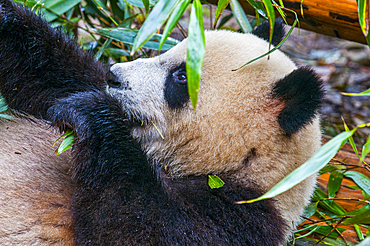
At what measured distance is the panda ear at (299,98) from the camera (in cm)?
195

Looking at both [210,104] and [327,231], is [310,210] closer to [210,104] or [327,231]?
[327,231]

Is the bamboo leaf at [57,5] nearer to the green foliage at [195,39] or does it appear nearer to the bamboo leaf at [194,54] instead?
the green foliage at [195,39]

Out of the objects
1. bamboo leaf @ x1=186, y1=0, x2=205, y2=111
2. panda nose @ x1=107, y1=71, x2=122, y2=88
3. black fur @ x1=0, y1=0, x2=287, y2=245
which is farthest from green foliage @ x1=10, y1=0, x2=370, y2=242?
panda nose @ x1=107, y1=71, x2=122, y2=88

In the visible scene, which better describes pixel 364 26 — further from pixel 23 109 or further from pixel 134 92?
pixel 23 109

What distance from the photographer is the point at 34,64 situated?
2.54 m

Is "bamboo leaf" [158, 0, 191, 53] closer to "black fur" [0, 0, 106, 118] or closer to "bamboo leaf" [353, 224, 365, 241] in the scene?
"black fur" [0, 0, 106, 118]

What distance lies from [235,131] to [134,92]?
74 centimetres

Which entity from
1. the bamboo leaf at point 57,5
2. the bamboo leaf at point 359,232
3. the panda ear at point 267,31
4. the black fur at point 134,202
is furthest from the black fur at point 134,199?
the bamboo leaf at point 57,5

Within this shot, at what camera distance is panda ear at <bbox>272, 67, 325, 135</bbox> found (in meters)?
1.95

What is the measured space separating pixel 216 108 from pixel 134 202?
811 mm

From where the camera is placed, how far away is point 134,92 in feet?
7.73

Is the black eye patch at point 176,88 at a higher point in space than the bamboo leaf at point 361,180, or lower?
higher

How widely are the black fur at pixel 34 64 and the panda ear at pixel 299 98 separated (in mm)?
1446

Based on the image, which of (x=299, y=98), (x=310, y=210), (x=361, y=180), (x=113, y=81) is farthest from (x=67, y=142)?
(x=361, y=180)
